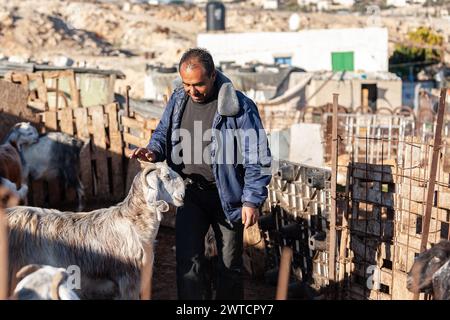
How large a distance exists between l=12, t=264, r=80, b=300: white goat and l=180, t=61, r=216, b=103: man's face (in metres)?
1.89

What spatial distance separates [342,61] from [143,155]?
127ft

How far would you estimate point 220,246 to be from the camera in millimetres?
5973

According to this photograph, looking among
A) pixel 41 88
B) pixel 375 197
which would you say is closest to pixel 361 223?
pixel 375 197

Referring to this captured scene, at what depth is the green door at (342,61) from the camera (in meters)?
43.6

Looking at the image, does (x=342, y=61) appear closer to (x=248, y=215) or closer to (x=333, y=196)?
(x=333, y=196)

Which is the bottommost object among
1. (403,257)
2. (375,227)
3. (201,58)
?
(403,257)

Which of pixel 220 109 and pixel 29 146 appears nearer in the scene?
pixel 220 109

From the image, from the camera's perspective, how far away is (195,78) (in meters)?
5.56

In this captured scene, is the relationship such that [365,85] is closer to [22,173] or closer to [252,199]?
[22,173]

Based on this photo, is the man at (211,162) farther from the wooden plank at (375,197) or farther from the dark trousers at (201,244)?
the wooden plank at (375,197)

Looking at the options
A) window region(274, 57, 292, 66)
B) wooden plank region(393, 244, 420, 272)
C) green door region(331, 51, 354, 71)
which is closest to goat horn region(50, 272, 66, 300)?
wooden plank region(393, 244, 420, 272)

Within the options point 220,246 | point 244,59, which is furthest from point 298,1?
point 220,246

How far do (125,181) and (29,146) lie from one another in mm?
1552

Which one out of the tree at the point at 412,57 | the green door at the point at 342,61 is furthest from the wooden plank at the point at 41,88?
the tree at the point at 412,57
